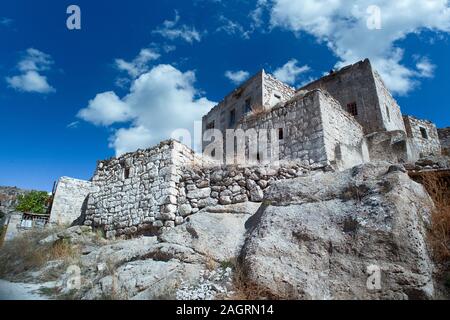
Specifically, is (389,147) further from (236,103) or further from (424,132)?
(424,132)

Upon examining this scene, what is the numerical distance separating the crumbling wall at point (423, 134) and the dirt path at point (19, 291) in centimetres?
2232

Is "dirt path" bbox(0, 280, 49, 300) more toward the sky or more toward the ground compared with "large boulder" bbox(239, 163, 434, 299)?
more toward the ground

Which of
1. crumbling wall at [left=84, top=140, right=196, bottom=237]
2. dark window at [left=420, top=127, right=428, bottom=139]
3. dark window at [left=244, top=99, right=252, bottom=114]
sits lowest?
crumbling wall at [left=84, top=140, right=196, bottom=237]

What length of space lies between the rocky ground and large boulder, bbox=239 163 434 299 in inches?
0.5

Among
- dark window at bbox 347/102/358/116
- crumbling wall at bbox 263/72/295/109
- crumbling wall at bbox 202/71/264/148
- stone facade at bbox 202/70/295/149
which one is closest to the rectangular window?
stone facade at bbox 202/70/295/149

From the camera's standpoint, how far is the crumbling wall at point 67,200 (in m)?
13.2

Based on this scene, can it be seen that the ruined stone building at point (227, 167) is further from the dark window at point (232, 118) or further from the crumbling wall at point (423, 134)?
the crumbling wall at point (423, 134)

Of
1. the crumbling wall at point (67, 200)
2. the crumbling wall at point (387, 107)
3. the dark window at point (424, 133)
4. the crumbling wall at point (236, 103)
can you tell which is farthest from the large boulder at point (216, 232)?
the dark window at point (424, 133)

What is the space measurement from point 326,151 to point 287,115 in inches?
87.7

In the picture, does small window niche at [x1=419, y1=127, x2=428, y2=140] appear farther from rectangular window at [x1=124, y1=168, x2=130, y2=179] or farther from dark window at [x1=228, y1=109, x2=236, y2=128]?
rectangular window at [x1=124, y1=168, x2=130, y2=179]

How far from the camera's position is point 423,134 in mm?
22281

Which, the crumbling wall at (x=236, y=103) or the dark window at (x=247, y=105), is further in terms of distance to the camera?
the dark window at (x=247, y=105)

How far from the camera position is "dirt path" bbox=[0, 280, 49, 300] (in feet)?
16.7
